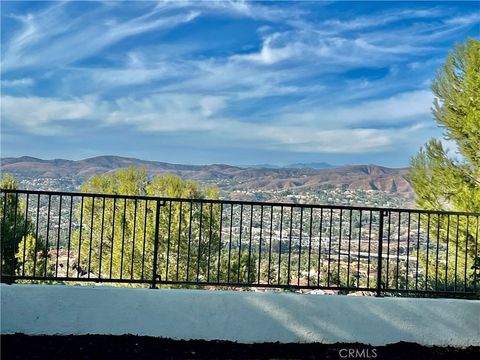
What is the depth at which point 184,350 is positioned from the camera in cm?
411

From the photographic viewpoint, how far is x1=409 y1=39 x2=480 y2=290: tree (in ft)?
43.1

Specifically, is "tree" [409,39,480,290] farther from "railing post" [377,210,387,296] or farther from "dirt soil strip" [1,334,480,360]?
"dirt soil strip" [1,334,480,360]

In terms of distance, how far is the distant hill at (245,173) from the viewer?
14.6 m

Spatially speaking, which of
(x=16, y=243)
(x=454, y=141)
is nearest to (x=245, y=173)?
(x=454, y=141)

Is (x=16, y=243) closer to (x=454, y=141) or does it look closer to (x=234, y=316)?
(x=234, y=316)

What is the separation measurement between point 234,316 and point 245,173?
14763 mm

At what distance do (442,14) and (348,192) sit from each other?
529 cm

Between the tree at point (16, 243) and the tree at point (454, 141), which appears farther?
the tree at point (454, 141)

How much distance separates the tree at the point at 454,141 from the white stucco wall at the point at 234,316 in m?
9.18

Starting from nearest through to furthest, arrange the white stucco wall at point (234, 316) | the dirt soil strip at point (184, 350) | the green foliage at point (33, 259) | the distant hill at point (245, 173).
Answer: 1. the dirt soil strip at point (184, 350)
2. the white stucco wall at point (234, 316)
3. the green foliage at point (33, 259)
4. the distant hill at point (245, 173)

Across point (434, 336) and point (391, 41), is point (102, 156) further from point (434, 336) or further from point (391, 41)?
point (434, 336)

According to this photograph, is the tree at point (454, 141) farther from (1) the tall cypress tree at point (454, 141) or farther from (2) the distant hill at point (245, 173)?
(2) the distant hill at point (245, 173)

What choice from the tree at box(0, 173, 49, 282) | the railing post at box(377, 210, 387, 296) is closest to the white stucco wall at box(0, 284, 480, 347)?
the railing post at box(377, 210, 387, 296)

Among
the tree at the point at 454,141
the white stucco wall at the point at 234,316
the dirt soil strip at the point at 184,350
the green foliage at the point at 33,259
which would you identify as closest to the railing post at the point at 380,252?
the white stucco wall at the point at 234,316
